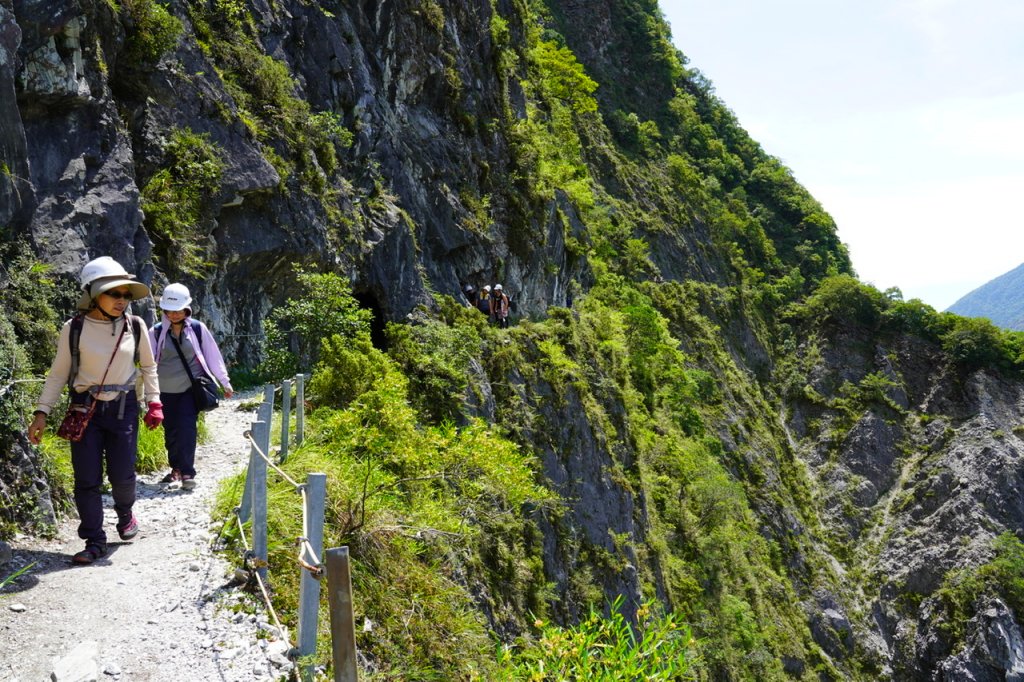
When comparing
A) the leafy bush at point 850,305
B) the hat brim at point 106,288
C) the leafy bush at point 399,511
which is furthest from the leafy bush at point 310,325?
the leafy bush at point 850,305

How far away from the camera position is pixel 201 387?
6496mm

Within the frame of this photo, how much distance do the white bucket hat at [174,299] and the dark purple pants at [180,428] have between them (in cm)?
82

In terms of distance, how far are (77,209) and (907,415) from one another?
159 feet

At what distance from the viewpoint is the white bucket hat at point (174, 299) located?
20.8 feet

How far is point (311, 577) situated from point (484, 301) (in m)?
14.8

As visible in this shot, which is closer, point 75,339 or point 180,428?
point 75,339

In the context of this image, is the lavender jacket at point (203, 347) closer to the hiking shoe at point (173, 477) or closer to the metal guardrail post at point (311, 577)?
the hiking shoe at point (173, 477)

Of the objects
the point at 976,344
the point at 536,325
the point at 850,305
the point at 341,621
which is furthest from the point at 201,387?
the point at 976,344

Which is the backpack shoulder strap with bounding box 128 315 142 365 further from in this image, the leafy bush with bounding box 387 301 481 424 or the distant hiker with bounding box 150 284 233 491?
the leafy bush with bounding box 387 301 481 424

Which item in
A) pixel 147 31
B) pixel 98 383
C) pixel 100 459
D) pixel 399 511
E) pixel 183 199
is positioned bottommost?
pixel 399 511

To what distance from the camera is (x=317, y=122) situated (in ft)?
47.9

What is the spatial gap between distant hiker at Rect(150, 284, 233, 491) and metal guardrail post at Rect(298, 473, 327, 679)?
3516mm

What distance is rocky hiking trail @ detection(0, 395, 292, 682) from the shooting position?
12.2 feet

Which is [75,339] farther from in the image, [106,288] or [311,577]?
[311,577]
